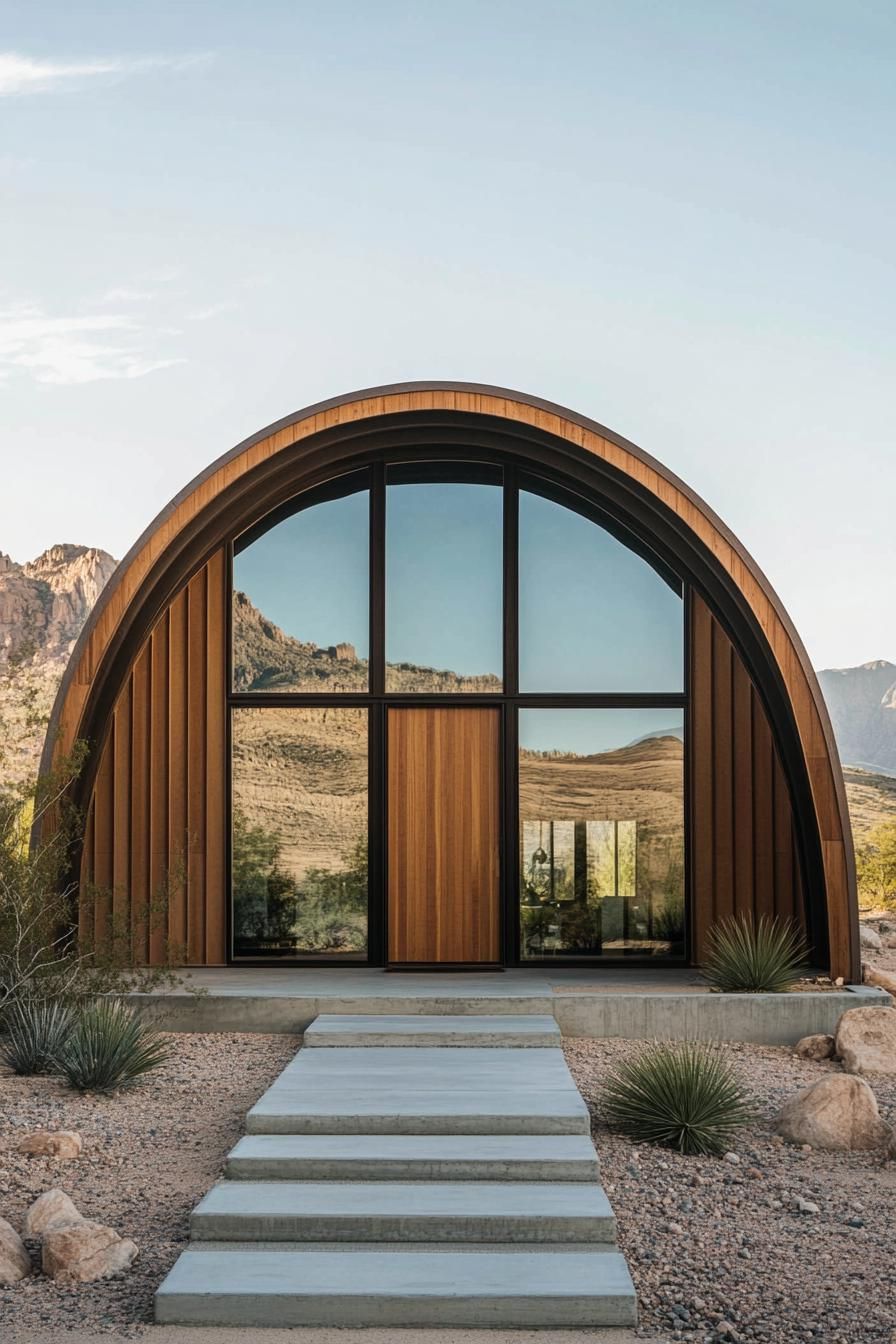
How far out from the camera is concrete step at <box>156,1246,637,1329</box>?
4.42m

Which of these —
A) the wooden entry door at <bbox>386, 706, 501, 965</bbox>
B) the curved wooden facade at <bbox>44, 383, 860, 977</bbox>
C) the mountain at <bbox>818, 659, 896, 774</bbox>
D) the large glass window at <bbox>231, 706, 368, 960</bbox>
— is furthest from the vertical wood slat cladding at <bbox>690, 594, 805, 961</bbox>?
the mountain at <bbox>818, 659, 896, 774</bbox>

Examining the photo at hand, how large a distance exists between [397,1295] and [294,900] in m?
6.13

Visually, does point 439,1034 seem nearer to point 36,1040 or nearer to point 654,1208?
point 36,1040

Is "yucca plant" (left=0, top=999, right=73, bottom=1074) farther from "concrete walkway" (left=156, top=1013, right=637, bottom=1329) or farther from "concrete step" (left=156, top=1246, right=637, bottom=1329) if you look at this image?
"concrete step" (left=156, top=1246, right=637, bottom=1329)

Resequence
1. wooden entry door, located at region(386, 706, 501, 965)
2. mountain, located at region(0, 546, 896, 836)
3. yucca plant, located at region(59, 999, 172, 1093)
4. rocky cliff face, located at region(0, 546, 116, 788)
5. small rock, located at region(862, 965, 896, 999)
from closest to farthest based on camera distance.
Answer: yucca plant, located at region(59, 999, 172, 1093), small rock, located at region(862, 965, 896, 999), wooden entry door, located at region(386, 706, 501, 965), mountain, located at region(0, 546, 896, 836), rocky cliff face, located at region(0, 546, 116, 788)

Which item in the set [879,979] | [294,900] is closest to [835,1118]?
[879,979]

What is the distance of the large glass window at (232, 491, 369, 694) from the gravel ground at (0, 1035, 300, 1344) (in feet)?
10.7

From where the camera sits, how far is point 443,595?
35.0 ft

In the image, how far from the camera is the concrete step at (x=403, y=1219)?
16.5 feet

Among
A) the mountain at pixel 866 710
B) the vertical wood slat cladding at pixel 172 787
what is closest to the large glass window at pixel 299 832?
the vertical wood slat cladding at pixel 172 787

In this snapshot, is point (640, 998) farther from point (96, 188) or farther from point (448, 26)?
point (96, 188)

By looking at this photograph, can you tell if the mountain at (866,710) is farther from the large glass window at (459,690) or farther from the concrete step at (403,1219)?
the concrete step at (403,1219)

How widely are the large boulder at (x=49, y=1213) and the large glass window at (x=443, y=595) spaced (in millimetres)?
5915

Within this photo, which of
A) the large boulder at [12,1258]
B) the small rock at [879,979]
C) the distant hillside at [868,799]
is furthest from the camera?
the distant hillside at [868,799]
